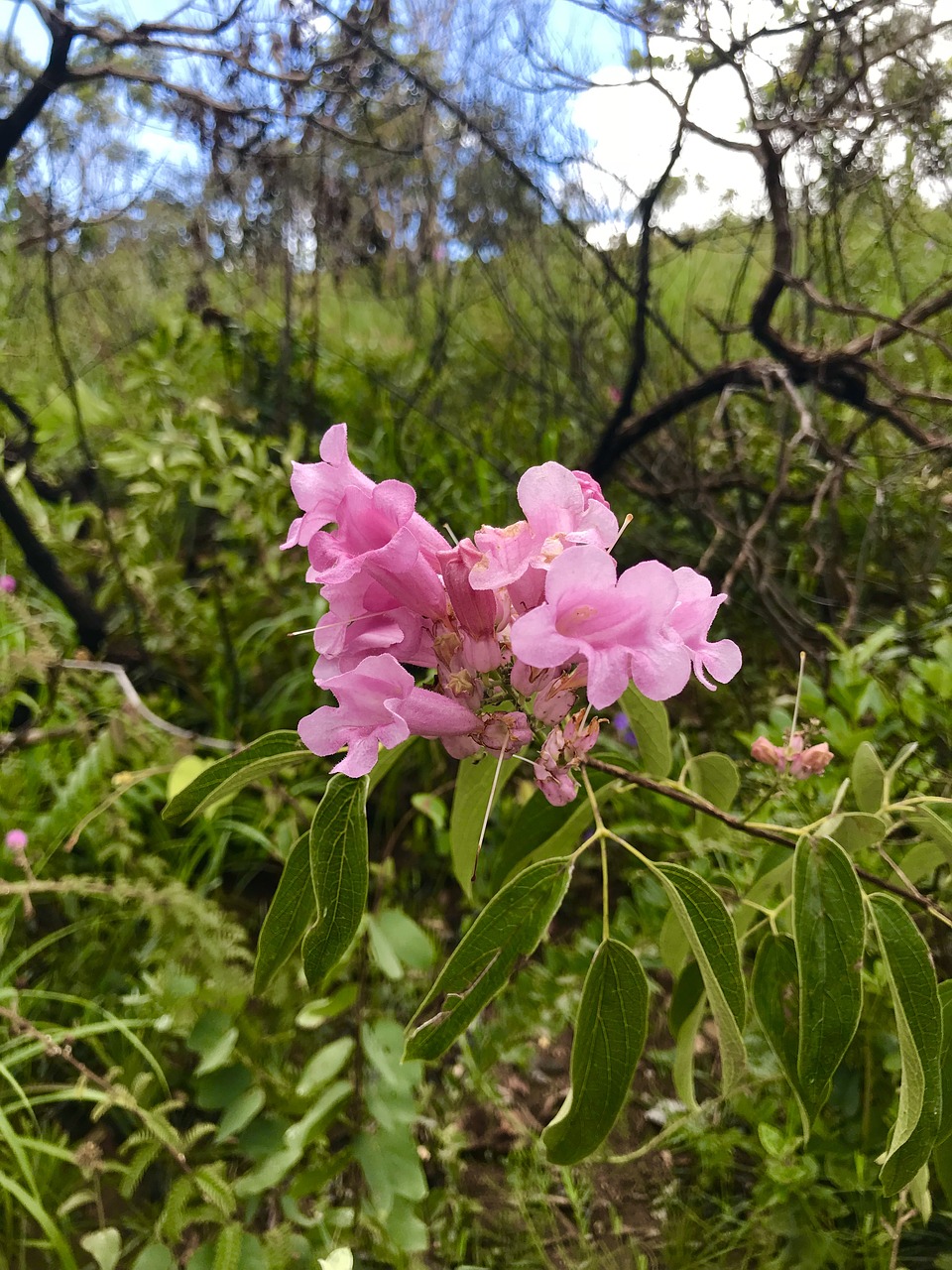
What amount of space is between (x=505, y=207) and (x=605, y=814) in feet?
6.14

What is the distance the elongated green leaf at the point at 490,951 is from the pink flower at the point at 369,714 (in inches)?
5.1

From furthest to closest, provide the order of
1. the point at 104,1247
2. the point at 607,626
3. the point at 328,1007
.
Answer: the point at 328,1007
the point at 104,1247
the point at 607,626

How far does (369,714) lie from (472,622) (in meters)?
0.10

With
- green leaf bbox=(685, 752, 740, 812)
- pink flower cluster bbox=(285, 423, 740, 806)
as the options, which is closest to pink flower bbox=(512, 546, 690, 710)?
pink flower cluster bbox=(285, 423, 740, 806)

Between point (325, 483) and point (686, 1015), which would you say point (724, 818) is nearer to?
point (686, 1015)

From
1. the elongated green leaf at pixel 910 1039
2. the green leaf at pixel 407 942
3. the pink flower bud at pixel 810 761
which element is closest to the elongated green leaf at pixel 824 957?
the elongated green leaf at pixel 910 1039

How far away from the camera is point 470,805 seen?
26.3 inches

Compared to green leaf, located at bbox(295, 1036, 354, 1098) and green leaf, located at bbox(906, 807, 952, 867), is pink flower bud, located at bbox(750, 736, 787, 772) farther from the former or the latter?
green leaf, located at bbox(295, 1036, 354, 1098)

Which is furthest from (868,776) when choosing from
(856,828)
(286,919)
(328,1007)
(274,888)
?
(274,888)

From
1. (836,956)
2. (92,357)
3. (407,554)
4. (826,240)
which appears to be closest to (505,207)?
(826,240)

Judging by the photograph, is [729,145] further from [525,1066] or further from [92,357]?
[92,357]

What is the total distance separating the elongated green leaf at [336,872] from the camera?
0.52 metres

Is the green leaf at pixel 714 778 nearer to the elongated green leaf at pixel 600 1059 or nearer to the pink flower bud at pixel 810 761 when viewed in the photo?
the pink flower bud at pixel 810 761

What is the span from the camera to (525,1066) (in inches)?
54.8
